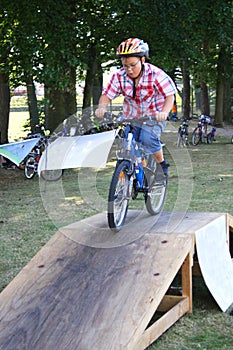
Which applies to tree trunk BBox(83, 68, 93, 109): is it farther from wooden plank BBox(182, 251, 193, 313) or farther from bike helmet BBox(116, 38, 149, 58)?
wooden plank BBox(182, 251, 193, 313)

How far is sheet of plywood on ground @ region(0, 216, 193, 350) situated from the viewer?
3834 millimetres

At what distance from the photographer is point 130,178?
18.3 ft

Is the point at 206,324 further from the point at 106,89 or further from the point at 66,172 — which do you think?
the point at 66,172

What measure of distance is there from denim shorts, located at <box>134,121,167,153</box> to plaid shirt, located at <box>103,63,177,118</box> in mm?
136

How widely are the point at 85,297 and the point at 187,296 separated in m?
1.07

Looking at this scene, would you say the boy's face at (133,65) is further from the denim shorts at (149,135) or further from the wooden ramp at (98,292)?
the wooden ramp at (98,292)

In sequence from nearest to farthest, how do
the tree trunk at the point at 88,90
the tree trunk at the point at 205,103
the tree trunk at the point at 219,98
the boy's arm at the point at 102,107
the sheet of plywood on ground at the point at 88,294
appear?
the sheet of plywood on ground at the point at 88,294 → the boy's arm at the point at 102,107 → the tree trunk at the point at 88,90 → the tree trunk at the point at 219,98 → the tree trunk at the point at 205,103

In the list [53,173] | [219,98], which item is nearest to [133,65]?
[53,173]

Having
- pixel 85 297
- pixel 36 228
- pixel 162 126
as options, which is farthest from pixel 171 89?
pixel 36 228

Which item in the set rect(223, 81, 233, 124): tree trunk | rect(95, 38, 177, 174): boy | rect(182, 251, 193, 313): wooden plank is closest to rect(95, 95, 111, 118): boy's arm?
rect(95, 38, 177, 174): boy

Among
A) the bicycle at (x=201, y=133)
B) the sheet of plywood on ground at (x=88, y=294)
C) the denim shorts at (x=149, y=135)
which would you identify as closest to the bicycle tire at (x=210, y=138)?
the bicycle at (x=201, y=133)

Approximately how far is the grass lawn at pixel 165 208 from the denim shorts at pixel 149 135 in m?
1.42

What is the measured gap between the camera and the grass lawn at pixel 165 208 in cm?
462

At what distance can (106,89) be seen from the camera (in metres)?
5.74
